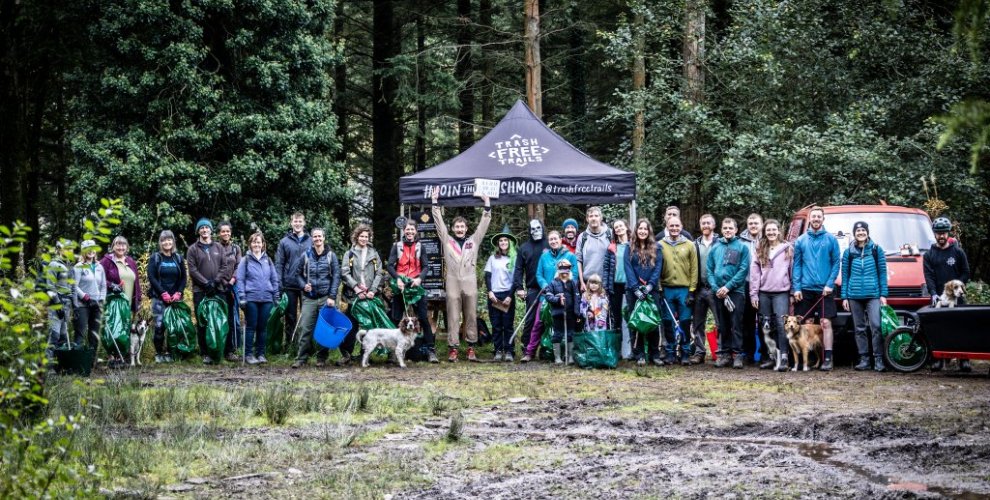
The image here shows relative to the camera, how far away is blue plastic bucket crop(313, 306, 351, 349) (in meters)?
14.8

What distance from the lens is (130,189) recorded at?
71.2 ft

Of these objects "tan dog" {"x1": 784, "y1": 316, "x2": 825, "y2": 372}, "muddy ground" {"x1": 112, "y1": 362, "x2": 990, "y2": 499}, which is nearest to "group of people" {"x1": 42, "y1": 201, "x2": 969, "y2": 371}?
"tan dog" {"x1": 784, "y1": 316, "x2": 825, "y2": 372}

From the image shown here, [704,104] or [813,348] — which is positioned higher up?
[704,104]

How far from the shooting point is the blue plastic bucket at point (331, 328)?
14766mm

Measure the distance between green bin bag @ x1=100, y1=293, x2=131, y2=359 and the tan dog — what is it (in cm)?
885

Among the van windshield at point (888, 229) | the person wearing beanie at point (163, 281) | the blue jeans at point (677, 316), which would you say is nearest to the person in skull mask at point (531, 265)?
the blue jeans at point (677, 316)

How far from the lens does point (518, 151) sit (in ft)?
55.3

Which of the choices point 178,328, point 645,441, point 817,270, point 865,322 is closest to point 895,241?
point 865,322

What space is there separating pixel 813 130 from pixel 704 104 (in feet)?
10.4

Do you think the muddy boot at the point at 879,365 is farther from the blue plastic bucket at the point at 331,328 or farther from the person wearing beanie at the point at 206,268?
the person wearing beanie at the point at 206,268

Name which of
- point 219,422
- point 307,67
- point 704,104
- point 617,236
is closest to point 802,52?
point 704,104

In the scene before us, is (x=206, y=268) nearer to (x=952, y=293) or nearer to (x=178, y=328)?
(x=178, y=328)

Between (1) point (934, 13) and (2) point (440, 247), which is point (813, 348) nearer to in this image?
(2) point (440, 247)

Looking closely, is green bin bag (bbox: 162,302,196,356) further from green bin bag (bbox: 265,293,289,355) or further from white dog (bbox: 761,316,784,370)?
white dog (bbox: 761,316,784,370)
